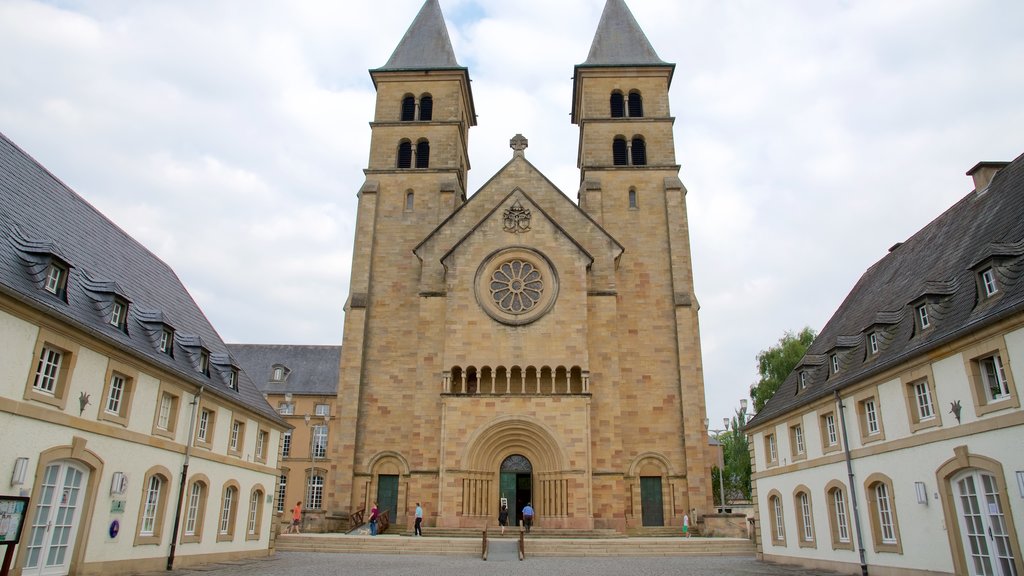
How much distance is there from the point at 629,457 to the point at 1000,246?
22019mm

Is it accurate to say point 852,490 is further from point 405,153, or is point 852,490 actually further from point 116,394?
point 405,153

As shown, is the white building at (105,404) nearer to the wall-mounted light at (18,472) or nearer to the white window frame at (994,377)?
the wall-mounted light at (18,472)

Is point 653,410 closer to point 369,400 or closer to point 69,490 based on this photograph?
point 369,400

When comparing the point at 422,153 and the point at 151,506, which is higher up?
the point at 422,153

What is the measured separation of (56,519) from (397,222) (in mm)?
25249

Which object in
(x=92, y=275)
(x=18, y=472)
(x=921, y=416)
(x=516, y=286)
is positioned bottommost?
(x=18, y=472)

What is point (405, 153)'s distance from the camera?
4053 cm

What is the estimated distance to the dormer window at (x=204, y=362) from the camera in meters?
21.3

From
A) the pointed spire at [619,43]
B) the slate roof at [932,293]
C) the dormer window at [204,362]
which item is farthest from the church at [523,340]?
the dormer window at [204,362]

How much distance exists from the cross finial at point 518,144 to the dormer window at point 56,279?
86.6ft

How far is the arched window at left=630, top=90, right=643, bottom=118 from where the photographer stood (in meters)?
41.3

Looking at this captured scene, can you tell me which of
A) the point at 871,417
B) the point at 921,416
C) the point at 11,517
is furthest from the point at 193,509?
the point at 921,416

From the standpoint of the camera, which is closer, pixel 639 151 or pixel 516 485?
pixel 516 485

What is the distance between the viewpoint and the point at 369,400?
114 ft
